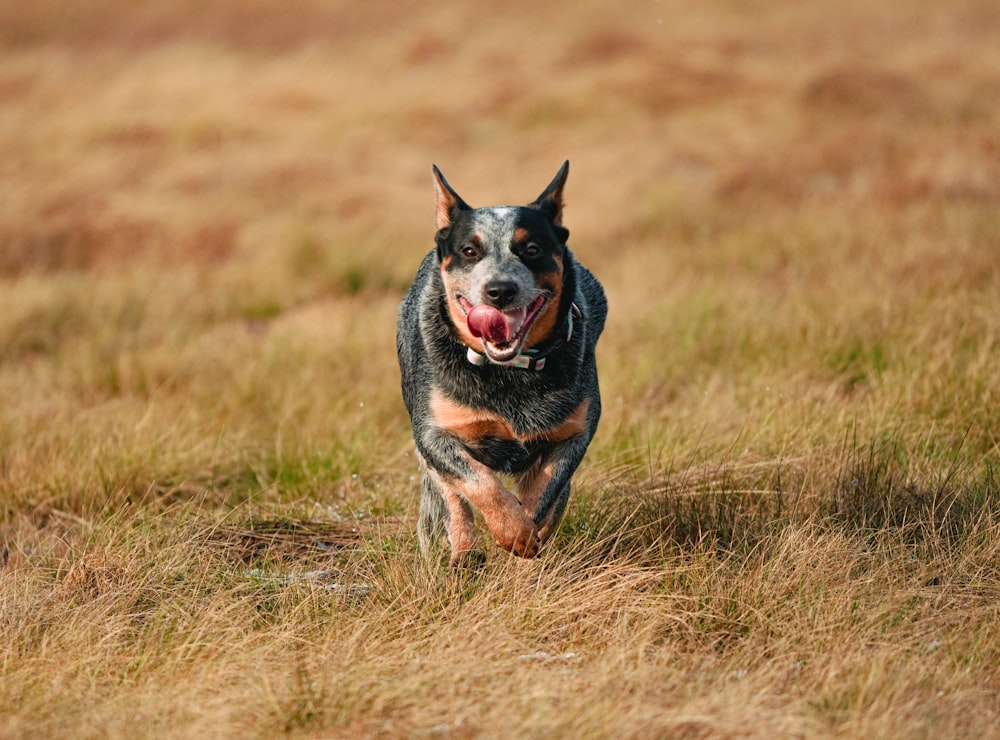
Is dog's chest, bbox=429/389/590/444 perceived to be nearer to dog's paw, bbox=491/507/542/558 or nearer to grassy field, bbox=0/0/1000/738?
dog's paw, bbox=491/507/542/558

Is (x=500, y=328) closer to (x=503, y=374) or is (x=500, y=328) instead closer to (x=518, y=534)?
(x=503, y=374)

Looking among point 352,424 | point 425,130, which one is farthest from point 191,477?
point 425,130

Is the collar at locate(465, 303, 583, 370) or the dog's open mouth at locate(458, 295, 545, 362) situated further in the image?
the collar at locate(465, 303, 583, 370)

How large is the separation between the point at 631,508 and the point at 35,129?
47.8ft

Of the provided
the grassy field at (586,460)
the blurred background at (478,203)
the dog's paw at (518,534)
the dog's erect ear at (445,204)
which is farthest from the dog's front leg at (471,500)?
the blurred background at (478,203)

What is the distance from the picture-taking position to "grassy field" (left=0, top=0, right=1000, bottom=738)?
142 inches

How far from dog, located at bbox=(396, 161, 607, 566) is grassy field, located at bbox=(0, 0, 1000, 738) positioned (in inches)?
10.9

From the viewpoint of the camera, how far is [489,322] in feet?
13.7

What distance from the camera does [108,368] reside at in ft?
25.8

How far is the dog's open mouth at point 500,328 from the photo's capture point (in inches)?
163

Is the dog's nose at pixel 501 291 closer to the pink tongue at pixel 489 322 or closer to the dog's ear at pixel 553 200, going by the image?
the pink tongue at pixel 489 322

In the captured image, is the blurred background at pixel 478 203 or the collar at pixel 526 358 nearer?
the collar at pixel 526 358

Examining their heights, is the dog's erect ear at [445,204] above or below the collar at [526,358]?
above

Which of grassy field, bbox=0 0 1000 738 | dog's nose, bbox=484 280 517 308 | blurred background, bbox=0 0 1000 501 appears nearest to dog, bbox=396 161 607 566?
dog's nose, bbox=484 280 517 308
